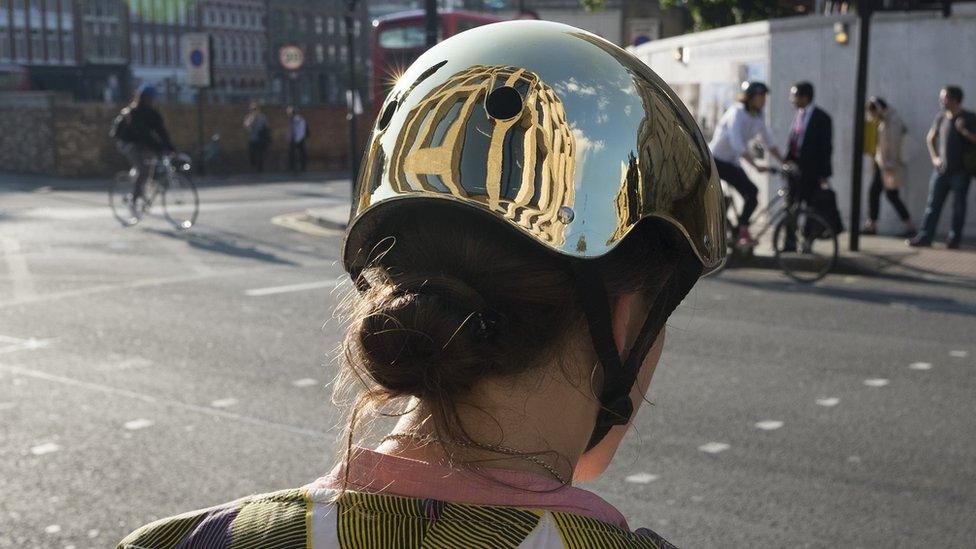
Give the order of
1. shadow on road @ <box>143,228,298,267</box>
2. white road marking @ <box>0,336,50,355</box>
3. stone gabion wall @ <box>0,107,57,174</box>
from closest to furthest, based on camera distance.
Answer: white road marking @ <box>0,336,50,355</box>
shadow on road @ <box>143,228,298,267</box>
stone gabion wall @ <box>0,107,57,174</box>

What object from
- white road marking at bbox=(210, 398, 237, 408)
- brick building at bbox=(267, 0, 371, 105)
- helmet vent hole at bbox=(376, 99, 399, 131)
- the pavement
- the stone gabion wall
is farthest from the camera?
brick building at bbox=(267, 0, 371, 105)

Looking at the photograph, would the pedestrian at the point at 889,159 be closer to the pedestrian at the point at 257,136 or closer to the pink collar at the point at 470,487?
the pink collar at the point at 470,487

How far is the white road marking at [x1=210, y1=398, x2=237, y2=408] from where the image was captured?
6438 mm

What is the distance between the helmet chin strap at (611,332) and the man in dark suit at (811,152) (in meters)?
11.7

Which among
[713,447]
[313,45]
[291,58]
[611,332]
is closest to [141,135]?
[713,447]

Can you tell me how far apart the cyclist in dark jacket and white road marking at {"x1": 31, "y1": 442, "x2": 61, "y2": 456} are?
1090cm

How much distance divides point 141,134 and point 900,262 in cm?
968

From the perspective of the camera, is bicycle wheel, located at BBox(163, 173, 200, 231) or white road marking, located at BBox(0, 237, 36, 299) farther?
bicycle wheel, located at BBox(163, 173, 200, 231)

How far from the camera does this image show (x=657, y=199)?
1.40m

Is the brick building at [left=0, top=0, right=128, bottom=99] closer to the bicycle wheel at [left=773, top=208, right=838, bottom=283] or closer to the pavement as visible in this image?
the pavement

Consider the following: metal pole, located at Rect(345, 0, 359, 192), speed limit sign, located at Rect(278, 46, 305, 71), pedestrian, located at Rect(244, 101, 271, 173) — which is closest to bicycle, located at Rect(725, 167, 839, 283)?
metal pole, located at Rect(345, 0, 359, 192)

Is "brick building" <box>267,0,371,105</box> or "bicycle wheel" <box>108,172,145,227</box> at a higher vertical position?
"brick building" <box>267,0,371,105</box>

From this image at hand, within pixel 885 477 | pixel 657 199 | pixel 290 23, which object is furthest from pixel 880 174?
pixel 290 23

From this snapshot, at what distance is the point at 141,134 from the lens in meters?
16.2
